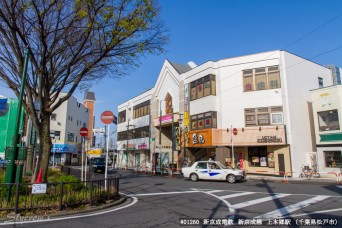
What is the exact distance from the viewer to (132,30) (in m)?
11.0

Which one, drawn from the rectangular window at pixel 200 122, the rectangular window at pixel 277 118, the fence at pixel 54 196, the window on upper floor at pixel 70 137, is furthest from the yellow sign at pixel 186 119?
the window on upper floor at pixel 70 137

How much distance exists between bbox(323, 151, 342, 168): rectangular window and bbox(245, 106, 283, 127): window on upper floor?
482 centimetres

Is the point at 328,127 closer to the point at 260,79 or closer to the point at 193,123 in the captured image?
the point at 260,79

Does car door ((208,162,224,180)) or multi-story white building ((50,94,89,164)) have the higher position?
multi-story white building ((50,94,89,164))

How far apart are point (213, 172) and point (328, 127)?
40.4ft

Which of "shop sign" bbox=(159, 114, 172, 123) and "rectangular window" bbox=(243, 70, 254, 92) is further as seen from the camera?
"shop sign" bbox=(159, 114, 172, 123)

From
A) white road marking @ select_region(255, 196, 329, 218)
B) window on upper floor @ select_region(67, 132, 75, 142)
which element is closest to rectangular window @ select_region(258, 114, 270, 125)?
white road marking @ select_region(255, 196, 329, 218)

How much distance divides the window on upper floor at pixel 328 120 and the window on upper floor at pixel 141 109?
24.1 m

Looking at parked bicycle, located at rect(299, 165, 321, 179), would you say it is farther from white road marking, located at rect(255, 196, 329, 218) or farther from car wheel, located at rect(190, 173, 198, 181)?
white road marking, located at rect(255, 196, 329, 218)

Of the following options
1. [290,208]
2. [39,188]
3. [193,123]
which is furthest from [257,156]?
[39,188]

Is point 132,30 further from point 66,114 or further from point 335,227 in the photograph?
point 66,114

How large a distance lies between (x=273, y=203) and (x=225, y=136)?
55.7 ft

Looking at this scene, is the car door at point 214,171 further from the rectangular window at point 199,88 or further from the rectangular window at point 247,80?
the rectangular window at point 199,88

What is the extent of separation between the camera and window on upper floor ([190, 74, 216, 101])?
2886 cm
